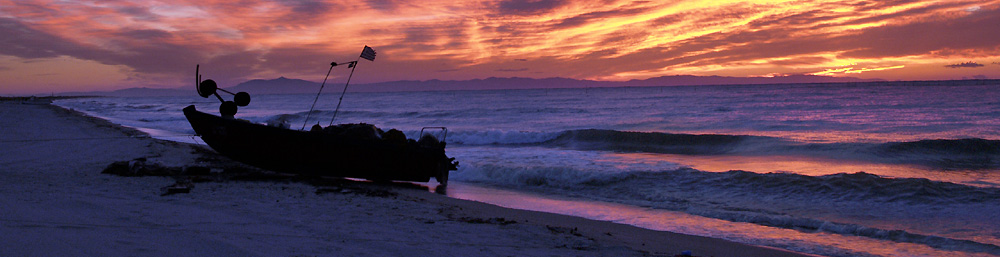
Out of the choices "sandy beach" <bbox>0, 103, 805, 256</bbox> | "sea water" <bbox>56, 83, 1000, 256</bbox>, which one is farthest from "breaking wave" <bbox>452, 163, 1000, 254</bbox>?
"sandy beach" <bbox>0, 103, 805, 256</bbox>

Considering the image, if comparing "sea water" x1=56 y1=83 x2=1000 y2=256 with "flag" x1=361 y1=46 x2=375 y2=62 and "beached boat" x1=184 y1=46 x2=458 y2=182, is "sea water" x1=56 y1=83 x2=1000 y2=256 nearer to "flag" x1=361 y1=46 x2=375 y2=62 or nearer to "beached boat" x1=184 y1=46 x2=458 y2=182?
"beached boat" x1=184 y1=46 x2=458 y2=182

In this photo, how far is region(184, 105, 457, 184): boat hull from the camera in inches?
436

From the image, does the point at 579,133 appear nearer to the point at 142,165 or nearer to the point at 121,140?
the point at 121,140

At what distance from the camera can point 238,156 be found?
11.8 meters

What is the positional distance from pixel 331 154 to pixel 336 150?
0.13m

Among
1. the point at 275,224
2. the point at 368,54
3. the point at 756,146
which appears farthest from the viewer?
the point at 756,146

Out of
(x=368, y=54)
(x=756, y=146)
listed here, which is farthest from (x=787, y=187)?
(x=756, y=146)

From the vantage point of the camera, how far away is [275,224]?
20.3 ft

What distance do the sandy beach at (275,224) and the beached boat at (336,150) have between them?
965mm

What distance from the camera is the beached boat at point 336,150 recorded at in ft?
36.4

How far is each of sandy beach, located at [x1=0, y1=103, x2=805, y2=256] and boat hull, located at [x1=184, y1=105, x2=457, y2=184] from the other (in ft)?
3.14

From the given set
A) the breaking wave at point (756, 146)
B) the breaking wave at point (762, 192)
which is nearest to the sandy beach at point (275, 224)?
the breaking wave at point (762, 192)

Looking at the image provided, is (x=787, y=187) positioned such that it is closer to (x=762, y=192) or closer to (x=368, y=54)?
(x=762, y=192)

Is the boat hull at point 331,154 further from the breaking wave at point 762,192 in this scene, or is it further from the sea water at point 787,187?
the breaking wave at point 762,192
